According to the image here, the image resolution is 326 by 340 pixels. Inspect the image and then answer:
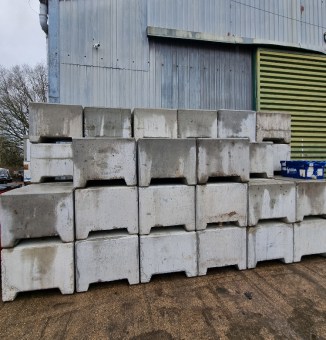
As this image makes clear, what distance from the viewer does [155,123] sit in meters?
4.25

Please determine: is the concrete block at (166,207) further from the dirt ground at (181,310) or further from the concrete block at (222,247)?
the dirt ground at (181,310)

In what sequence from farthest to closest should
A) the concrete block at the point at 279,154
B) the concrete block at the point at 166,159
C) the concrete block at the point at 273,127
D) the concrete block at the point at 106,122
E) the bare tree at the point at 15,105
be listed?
the bare tree at the point at 15,105
the concrete block at the point at 279,154
the concrete block at the point at 273,127
the concrete block at the point at 106,122
the concrete block at the point at 166,159

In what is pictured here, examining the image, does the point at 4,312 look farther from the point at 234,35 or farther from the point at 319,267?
the point at 234,35

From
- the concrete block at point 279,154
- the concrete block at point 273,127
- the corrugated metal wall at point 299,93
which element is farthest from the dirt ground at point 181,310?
the corrugated metal wall at point 299,93

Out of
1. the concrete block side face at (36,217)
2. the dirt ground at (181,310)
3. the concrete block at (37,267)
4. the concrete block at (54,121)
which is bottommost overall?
the dirt ground at (181,310)

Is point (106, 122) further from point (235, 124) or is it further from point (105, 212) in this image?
point (235, 124)

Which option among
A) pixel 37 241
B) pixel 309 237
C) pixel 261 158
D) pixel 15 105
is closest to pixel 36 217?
pixel 37 241

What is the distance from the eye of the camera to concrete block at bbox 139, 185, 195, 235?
319 cm

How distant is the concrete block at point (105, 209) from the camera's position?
119 inches

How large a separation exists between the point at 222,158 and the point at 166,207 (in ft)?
3.54

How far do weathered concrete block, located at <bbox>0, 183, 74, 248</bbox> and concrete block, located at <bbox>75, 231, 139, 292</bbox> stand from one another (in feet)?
0.90

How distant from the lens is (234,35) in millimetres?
6590

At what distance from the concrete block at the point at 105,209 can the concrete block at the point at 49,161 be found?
1038 mm

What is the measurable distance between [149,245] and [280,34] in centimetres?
727
